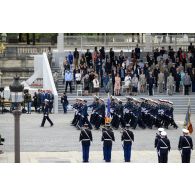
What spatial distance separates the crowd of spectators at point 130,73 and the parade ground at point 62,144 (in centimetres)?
336

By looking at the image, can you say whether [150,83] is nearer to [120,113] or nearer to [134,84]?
[134,84]

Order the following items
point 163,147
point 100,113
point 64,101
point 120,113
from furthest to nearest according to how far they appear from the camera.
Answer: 1. point 64,101
2. point 100,113
3. point 120,113
4. point 163,147

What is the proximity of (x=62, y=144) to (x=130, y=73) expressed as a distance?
10.6 metres

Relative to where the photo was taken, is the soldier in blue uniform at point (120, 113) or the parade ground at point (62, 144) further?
the soldier in blue uniform at point (120, 113)

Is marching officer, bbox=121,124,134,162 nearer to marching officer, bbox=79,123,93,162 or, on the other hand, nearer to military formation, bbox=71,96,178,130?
marching officer, bbox=79,123,93,162

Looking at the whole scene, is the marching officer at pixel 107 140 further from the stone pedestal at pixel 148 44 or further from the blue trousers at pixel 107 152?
the stone pedestal at pixel 148 44

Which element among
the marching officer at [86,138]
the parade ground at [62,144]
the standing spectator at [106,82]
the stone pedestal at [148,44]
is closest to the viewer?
the marching officer at [86,138]

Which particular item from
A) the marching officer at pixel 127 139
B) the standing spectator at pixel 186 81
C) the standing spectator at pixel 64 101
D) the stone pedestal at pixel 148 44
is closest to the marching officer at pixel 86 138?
the marching officer at pixel 127 139

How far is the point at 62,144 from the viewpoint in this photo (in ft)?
97.8

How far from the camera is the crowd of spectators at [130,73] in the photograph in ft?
129

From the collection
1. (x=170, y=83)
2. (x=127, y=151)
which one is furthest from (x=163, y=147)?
(x=170, y=83)

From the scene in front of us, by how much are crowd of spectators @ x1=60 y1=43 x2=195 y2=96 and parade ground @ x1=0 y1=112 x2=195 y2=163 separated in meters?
3.36

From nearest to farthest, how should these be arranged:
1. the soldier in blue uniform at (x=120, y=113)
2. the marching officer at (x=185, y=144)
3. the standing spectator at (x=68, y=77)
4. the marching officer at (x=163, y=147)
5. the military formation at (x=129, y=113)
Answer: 1. the marching officer at (x=163, y=147)
2. the marching officer at (x=185, y=144)
3. the soldier in blue uniform at (x=120, y=113)
4. the military formation at (x=129, y=113)
5. the standing spectator at (x=68, y=77)

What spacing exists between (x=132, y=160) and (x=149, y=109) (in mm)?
6209
